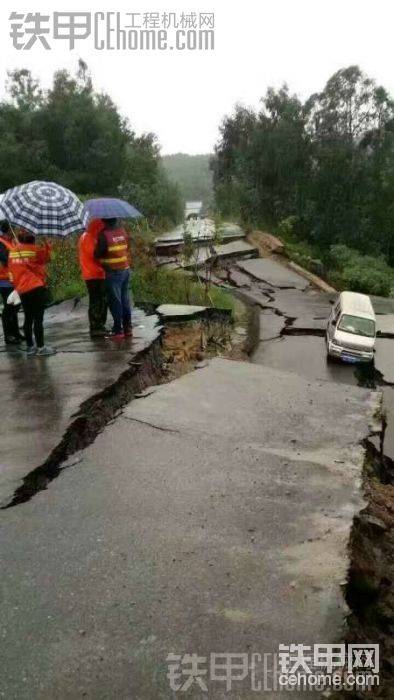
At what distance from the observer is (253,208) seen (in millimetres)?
27766

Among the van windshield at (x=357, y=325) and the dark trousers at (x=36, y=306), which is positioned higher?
the dark trousers at (x=36, y=306)

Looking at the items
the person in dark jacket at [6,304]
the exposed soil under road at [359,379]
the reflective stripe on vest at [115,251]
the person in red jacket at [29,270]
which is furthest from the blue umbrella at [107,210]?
the exposed soil under road at [359,379]

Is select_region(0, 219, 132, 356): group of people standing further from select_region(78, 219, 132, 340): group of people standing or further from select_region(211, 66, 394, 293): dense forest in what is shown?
select_region(211, 66, 394, 293): dense forest

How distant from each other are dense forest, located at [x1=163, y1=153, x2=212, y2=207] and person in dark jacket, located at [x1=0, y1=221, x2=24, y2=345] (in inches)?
2766

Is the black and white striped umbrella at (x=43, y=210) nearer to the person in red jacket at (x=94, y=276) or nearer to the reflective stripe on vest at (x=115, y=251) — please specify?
the person in red jacket at (x=94, y=276)

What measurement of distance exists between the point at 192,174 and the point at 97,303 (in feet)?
408

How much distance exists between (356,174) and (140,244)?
16283mm

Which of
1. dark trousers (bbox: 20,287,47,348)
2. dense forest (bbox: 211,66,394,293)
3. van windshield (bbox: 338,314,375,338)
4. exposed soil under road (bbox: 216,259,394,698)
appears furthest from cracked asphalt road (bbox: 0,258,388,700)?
dense forest (bbox: 211,66,394,293)

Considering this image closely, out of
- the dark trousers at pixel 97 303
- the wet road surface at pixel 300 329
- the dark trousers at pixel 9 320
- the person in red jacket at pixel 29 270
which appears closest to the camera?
the person in red jacket at pixel 29 270

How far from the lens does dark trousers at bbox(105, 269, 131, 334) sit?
21.9 ft

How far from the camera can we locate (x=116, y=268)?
658 centimetres

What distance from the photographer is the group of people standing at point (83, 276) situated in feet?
19.8

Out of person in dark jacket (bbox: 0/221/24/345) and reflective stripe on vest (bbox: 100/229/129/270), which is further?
person in dark jacket (bbox: 0/221/24/345)

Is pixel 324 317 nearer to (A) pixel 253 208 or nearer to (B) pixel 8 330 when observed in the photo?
(B) pixel 8 330
